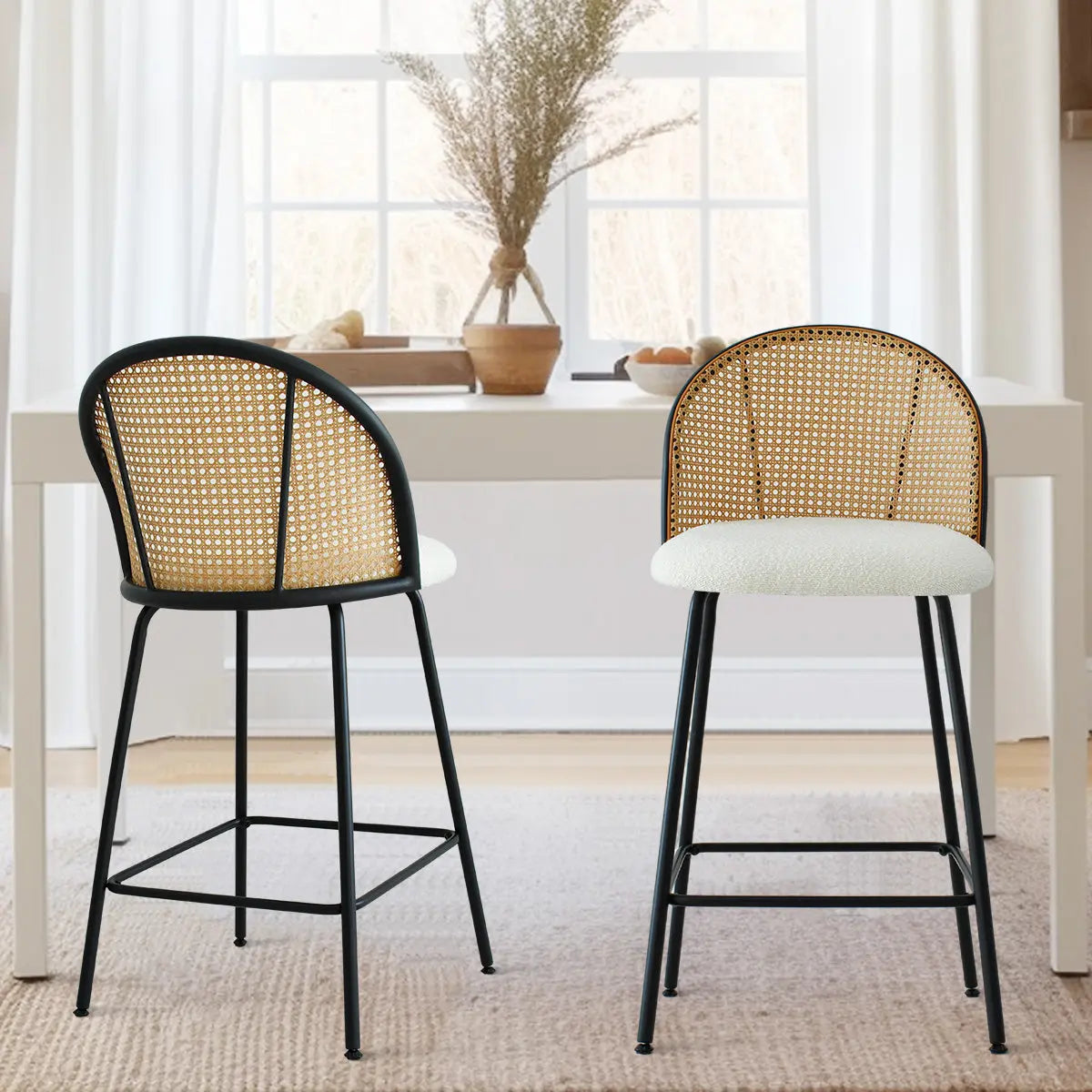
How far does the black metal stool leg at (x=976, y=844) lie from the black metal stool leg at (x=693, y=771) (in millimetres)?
298

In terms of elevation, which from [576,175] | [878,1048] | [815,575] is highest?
[576,175]

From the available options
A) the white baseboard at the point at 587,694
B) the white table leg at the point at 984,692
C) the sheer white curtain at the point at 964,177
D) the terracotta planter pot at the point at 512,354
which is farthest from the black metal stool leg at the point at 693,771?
the sheer white curtain at the point at 964,177

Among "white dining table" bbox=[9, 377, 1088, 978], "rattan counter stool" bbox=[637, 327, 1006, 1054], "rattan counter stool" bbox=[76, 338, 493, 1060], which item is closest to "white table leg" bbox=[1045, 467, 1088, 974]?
"white dining table" bbox=[9, 377, 1088, 978]

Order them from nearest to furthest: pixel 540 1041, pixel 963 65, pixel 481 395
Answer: pixel 540 1041
pixel 481 395
pixel 963 65

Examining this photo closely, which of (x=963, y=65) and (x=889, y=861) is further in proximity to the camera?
(x=963, y=65)

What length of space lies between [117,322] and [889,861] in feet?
6.56

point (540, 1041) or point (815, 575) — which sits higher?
point (815, 575)

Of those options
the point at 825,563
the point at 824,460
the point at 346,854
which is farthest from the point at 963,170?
the point at 346,854

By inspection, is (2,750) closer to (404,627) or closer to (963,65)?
(404,627)

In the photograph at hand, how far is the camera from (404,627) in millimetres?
3484

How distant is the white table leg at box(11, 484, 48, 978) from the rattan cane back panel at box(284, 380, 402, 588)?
17.8 inches

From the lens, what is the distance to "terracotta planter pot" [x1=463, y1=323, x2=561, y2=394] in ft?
7.45

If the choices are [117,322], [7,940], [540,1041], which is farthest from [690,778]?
[117,322]

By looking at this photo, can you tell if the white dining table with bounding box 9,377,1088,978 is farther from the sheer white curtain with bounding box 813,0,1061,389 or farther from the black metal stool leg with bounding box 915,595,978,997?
the sheer white curtain with bounding box 813,0,1061,389
